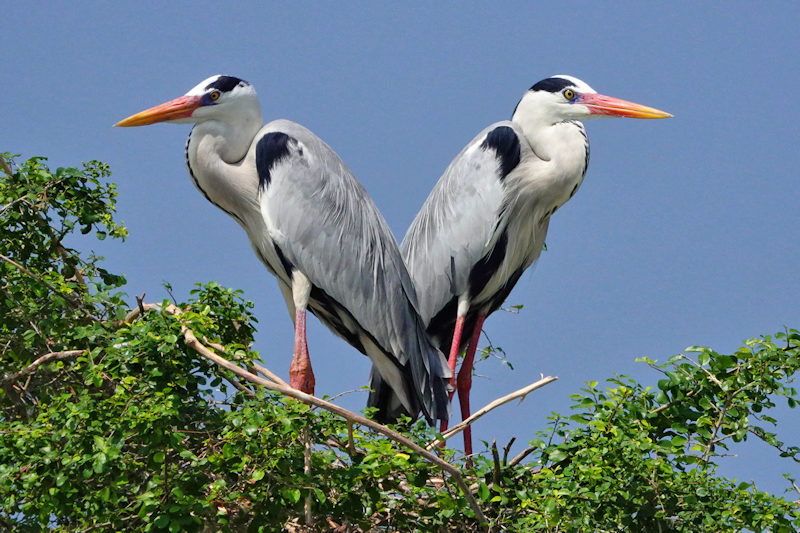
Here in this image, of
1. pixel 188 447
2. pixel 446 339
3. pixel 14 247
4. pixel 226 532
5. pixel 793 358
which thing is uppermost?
pixel 446 339

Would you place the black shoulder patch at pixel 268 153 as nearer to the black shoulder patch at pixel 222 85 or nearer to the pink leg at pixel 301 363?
the black shoulder patch at pixel 222 85

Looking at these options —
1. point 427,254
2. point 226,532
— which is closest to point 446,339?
point 427,254

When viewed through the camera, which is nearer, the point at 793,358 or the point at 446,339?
the point at 793,358

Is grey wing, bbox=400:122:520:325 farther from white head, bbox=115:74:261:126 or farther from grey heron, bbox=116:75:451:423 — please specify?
white head, bbox=115:74:261:126

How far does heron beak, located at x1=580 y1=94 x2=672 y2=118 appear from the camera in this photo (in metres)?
6.52

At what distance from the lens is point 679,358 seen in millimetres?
4477

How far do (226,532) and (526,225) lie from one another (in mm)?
2853

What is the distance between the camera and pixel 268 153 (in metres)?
5.84

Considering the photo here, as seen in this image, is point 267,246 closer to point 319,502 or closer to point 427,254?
point 427,254

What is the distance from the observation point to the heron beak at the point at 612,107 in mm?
6520

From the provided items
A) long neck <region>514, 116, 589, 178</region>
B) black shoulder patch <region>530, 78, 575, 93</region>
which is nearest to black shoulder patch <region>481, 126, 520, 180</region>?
long neck <region>514, 116, 589, 178</region>

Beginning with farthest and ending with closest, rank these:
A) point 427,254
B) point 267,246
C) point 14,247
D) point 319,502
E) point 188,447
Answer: point 427,254 < point 267,246 < point 14,247 < point 188,447 < point 319,502

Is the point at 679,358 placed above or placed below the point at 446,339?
below

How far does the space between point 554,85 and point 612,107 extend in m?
0.34
